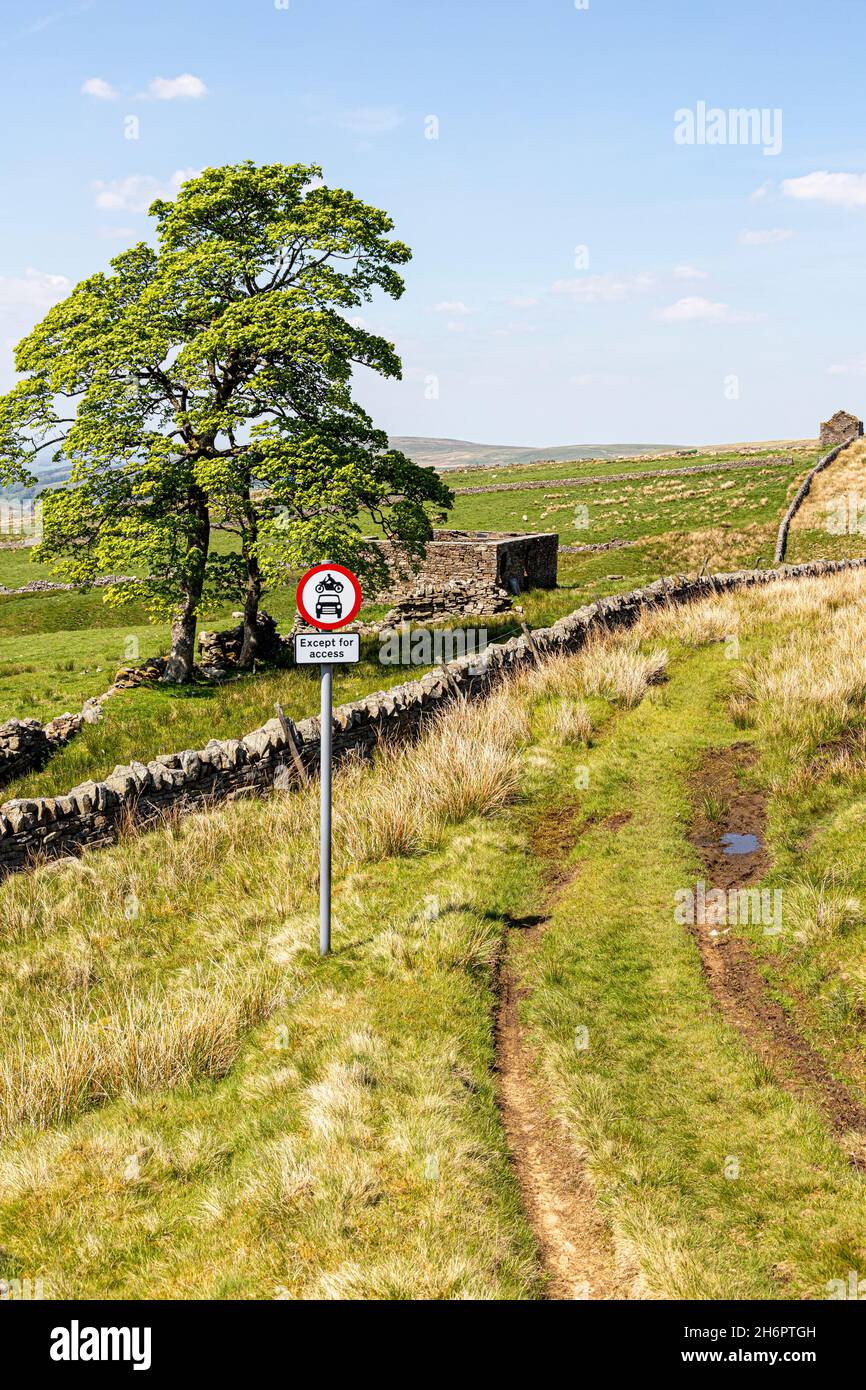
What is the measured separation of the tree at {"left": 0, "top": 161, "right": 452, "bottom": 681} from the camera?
22156 millimetres

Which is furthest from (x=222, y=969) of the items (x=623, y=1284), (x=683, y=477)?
(x=683, y=477)

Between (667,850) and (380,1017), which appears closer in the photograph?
(380,1017)

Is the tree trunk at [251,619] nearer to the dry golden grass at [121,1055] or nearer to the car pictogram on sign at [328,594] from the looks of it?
the car pictogram on sign at [328,594]

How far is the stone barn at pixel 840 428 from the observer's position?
73750 millimetres

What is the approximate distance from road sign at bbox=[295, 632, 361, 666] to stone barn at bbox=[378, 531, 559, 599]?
22600 mm

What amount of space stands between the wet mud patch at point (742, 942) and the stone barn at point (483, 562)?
20.2 m

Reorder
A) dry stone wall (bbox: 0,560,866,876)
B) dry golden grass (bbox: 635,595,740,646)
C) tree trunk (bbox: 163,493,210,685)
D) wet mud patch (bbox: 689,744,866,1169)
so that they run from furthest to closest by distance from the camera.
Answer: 1. tree trunk (bbox: 163,493,210,685)
2. dry golden grass (bbox: 635,595,740,646)
3. dry stone wall (bbox: 0,560,866,876)
4. wet mud patch (bbox: 689,744,866,1169)

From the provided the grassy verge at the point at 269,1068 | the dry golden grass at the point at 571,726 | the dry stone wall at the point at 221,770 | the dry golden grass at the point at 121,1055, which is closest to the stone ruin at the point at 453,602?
the dry stone wall at the point at 221,770

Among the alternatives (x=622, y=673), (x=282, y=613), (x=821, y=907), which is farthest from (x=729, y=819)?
(x=282, y=613)

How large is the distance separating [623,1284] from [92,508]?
22624 mm

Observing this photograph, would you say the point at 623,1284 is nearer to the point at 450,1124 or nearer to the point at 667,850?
the point at 450,1124

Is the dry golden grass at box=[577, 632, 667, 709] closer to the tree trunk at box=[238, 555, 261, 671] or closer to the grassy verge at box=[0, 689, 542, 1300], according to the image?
the grassy verge at box=[0, 689, 542, 1300]

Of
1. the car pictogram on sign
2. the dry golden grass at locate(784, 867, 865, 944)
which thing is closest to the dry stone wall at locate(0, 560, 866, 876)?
the car pictogram on sign
